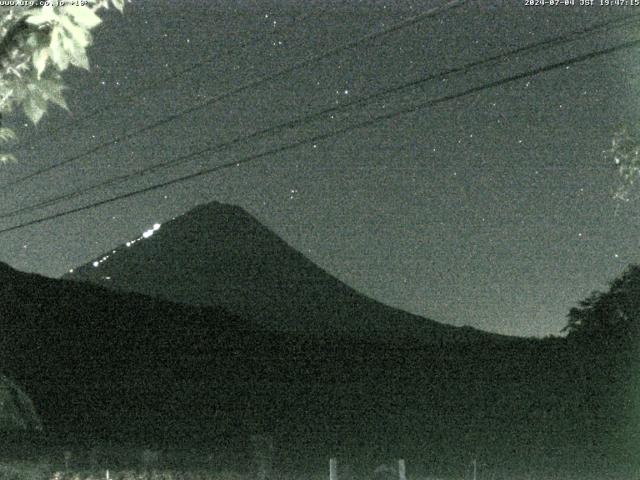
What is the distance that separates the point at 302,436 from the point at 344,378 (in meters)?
16.3

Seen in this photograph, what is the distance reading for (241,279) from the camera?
16638 cm

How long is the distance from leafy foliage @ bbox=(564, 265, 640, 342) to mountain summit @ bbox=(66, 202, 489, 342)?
7293cm

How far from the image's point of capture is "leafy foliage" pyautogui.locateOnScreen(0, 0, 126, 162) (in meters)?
3.31

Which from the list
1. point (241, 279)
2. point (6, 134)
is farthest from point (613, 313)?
point (241, 279)

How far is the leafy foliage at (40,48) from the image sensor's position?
3312 millimetres

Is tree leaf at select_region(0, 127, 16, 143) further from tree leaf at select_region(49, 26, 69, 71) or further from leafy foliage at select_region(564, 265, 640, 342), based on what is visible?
leafy foliage at select_region(564, 265, 640, 342)

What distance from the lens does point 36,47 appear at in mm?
3629

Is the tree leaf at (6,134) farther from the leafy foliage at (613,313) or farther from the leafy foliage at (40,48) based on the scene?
the leafy foliage at (613,313)

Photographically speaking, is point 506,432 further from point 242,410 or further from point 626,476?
point 242,410

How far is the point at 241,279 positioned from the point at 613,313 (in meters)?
131

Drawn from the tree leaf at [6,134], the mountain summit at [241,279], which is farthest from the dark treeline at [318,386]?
the mountain summit at [241,279]

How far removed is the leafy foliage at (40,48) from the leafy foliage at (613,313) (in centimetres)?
3526

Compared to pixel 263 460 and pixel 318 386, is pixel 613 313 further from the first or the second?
pixel 263 460

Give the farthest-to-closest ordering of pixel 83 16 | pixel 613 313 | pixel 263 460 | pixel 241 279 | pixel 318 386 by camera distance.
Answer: pixel 241 279 → pixel 318 386 → pixel 613 313 → pixel 263 460 → pixel 83 16
